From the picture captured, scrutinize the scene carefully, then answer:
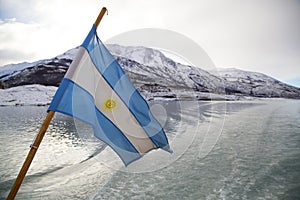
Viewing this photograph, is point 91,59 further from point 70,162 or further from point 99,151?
point 99,151

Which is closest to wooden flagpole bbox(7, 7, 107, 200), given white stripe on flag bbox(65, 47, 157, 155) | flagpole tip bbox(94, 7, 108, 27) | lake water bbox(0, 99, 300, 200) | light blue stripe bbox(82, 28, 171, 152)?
white stripe on flag bbox(65, 47, 157, 155)

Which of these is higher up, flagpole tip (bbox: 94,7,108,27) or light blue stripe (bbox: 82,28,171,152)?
flagpole tip (bbox: 94,7,108,27)

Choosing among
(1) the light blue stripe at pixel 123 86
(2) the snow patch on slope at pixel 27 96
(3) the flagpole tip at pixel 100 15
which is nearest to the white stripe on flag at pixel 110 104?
(1) the light blue stripe at pixel 123 86

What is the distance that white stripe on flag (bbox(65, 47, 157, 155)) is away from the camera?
519 centimetres

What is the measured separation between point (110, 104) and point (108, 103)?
0.06 m

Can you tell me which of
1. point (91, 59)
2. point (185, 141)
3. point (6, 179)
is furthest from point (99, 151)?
point (91, 59)

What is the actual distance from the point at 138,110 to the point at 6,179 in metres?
6.70

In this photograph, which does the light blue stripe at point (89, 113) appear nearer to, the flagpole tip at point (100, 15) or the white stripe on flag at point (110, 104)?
the white stripe on flag at point (110, 104)

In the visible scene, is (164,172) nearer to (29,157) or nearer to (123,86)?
(123,86)

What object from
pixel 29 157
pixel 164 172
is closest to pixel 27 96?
pixel 164 172

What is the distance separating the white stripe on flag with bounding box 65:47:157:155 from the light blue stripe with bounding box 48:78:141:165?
0.13 metres

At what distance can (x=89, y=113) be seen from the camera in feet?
17.4

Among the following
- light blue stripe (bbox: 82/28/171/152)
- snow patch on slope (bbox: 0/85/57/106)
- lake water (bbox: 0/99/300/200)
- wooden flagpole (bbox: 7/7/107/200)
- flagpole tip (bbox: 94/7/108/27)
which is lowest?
snow patch on slope (bbox: 0/85/57/106)

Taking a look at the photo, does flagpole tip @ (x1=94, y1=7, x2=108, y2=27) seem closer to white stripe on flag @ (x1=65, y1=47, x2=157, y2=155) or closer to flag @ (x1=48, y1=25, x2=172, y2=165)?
flag @ (x1=48, y1=25, x2=172, y2=165)
